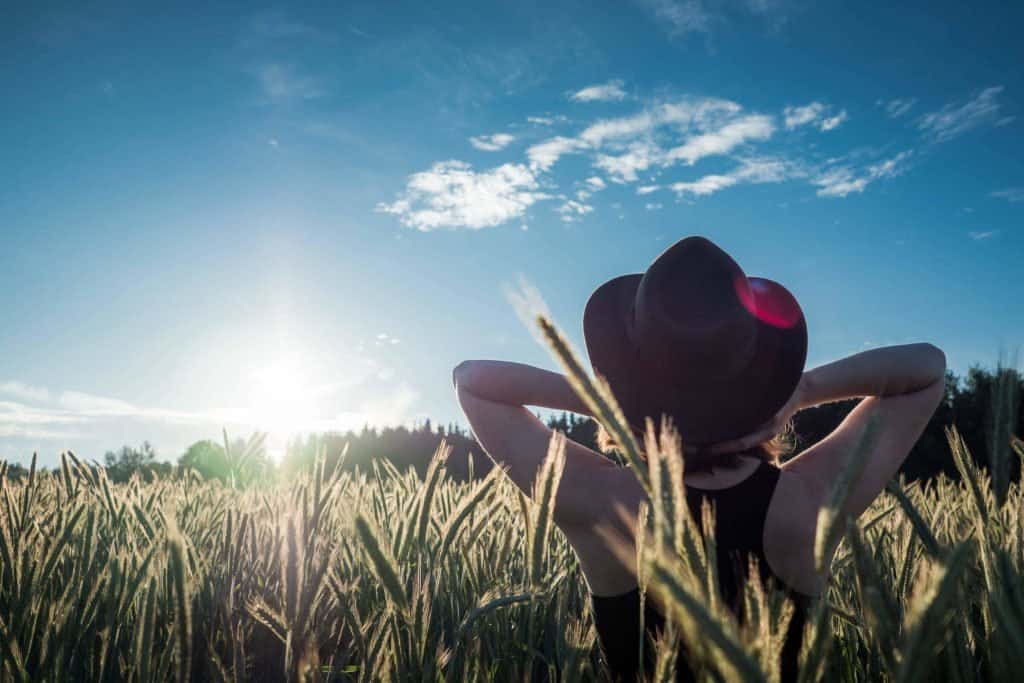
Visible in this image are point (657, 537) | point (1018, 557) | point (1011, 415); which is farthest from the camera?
point (1018, 557)

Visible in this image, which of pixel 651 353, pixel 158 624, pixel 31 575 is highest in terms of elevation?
pixel 651 353

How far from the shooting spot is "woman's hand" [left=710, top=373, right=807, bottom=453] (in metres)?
1.42

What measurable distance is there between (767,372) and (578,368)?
819 millimetres

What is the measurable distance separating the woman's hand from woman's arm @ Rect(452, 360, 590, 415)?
Result: 0.44 meters

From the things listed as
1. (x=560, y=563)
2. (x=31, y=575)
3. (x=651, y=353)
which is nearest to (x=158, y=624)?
(x=31, y=575)

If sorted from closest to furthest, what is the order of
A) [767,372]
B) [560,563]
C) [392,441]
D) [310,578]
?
[310,578] → [767,372] → [560,563] → [392,441]

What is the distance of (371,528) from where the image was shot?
86 cm

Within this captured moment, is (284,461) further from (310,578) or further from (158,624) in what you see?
(310,578)

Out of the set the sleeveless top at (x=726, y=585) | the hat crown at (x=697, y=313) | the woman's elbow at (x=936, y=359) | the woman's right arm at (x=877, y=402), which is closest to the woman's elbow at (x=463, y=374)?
the hat crown at (x=697, y=313)

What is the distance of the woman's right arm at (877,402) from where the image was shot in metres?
1.39

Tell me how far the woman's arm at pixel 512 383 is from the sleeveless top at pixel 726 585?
433 mm

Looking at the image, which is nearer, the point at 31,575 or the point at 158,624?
the point at 31,575

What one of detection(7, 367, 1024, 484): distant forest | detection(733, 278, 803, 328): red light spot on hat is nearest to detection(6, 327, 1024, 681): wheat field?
detection(733, 278, 803, 328): red light spot on hat

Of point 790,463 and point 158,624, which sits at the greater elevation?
point 790,463
